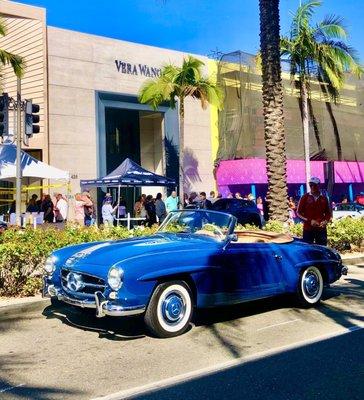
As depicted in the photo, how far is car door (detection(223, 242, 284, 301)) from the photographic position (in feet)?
20.5

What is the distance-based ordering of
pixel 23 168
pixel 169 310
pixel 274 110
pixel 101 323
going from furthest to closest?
pixel 23 168, pixel 274 110, pixel 101 323, pixel 169 310

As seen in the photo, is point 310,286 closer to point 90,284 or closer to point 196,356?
point 196,356

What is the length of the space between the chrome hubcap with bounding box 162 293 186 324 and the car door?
2.33 ft

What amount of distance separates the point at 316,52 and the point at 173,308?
21.0 metres

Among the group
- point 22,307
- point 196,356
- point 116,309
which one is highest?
point 116,309

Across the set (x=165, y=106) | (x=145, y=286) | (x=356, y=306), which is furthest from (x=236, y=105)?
(x=145, y=286)

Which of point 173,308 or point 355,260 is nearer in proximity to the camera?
point 173,308

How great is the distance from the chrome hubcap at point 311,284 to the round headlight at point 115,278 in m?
3.00

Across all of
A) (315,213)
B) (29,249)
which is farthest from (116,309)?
(315,213)

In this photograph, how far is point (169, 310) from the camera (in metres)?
5.68

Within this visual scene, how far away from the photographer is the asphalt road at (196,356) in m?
4.14

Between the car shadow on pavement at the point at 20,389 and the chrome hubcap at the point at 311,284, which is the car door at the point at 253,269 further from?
the car shadow on pavement at the point at 20,389

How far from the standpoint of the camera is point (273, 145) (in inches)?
496

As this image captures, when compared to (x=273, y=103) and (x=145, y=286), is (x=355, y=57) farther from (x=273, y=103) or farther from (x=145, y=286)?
(x=145, y=286)
